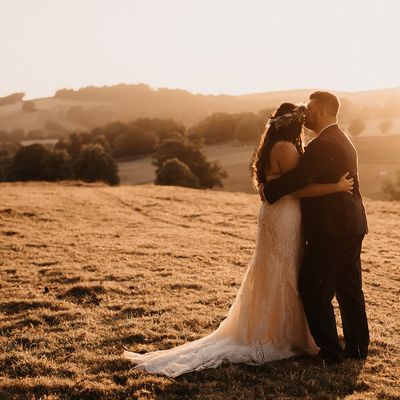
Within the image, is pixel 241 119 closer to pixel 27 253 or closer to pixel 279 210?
pixel 27 253

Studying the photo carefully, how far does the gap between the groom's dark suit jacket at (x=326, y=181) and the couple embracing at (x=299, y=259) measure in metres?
0.01

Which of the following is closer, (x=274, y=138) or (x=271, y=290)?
(x=274, y=138)

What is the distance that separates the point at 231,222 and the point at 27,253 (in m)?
8.52

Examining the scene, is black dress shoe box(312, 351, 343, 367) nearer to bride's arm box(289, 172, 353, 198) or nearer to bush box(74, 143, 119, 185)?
bride's arm box(289, 172, 353, 198)

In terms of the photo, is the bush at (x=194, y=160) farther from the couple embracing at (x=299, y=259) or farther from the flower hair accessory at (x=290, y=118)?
the flower hair accessory at (x=290, y=118)

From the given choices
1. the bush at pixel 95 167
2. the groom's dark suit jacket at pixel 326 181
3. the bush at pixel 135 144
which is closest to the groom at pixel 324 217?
the groom's dark suit jacket at pixel 326 181

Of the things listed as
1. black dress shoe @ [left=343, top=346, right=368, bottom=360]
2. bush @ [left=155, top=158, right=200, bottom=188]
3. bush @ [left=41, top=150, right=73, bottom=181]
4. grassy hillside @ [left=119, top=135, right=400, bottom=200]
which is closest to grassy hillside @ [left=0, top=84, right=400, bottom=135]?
grassy hillside @ [left=119, top=135, right=400, bottom=200]

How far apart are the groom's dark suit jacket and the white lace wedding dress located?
287 mm

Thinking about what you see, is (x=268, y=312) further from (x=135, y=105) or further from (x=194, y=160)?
(x=135, y=105)

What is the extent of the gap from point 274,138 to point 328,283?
1904mm

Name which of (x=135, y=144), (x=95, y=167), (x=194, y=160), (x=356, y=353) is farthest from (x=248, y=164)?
(x=356, y=353)

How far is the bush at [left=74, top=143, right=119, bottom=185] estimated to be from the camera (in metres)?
66.2

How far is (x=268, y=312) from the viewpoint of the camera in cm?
689

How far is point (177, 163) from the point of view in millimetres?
58125
